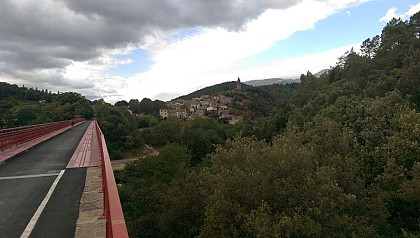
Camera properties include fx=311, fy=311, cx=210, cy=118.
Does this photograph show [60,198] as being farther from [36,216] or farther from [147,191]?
[147,191]

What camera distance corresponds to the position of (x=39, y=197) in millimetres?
5809

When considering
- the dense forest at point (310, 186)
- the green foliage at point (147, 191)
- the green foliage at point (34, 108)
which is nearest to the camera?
the dense forest at point (310, 186)

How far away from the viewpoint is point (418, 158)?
20.4 m

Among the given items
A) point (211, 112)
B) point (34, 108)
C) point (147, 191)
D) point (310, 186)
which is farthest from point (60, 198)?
point (211, 112)

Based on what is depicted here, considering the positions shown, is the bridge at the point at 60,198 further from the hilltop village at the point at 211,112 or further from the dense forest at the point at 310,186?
the hilltop village at the point at 211,112

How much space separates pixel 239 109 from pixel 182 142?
6787 cm

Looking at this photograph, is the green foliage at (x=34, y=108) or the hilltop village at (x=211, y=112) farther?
the hilltop village at (x=211, y=112)

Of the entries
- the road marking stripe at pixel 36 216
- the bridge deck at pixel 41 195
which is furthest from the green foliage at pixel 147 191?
the road marking stripe at pixel 36 216

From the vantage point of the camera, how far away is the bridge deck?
14.4 ft

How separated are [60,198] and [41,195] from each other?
520 mm

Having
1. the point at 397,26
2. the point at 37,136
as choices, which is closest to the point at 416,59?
the point at 397,26

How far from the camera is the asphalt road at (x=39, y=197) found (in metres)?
4.39

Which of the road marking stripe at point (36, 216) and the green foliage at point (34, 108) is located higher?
the green foliage at point (34, 108)

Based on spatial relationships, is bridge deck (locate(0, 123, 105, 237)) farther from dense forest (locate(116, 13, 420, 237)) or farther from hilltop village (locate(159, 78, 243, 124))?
hilltop village (locate(159, 78, 243, 124))
